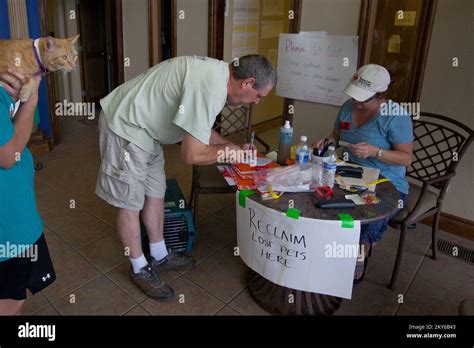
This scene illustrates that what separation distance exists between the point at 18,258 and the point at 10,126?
1.46ft

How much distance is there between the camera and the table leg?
1846 mm

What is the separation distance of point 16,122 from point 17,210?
10.8 inches

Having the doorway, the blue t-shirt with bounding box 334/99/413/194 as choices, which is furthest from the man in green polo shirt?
the doorway

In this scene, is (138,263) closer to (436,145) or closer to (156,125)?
(156,125)

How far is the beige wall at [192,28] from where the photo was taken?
12.6 feet

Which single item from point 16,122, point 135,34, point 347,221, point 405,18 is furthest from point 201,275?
point 135,34

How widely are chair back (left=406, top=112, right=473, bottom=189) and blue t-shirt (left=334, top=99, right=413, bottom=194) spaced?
36cm

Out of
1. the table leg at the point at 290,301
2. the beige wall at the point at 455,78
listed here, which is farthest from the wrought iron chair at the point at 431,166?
the table leg at the point at 290,301

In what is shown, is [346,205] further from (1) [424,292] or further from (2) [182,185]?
(2) [182,185]

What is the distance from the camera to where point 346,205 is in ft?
5.10

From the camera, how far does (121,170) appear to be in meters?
1.78

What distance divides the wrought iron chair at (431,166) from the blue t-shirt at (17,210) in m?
1.76

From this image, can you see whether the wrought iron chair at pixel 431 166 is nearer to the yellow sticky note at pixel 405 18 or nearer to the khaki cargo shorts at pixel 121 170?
the yellow sticky note at pixel 405 18
